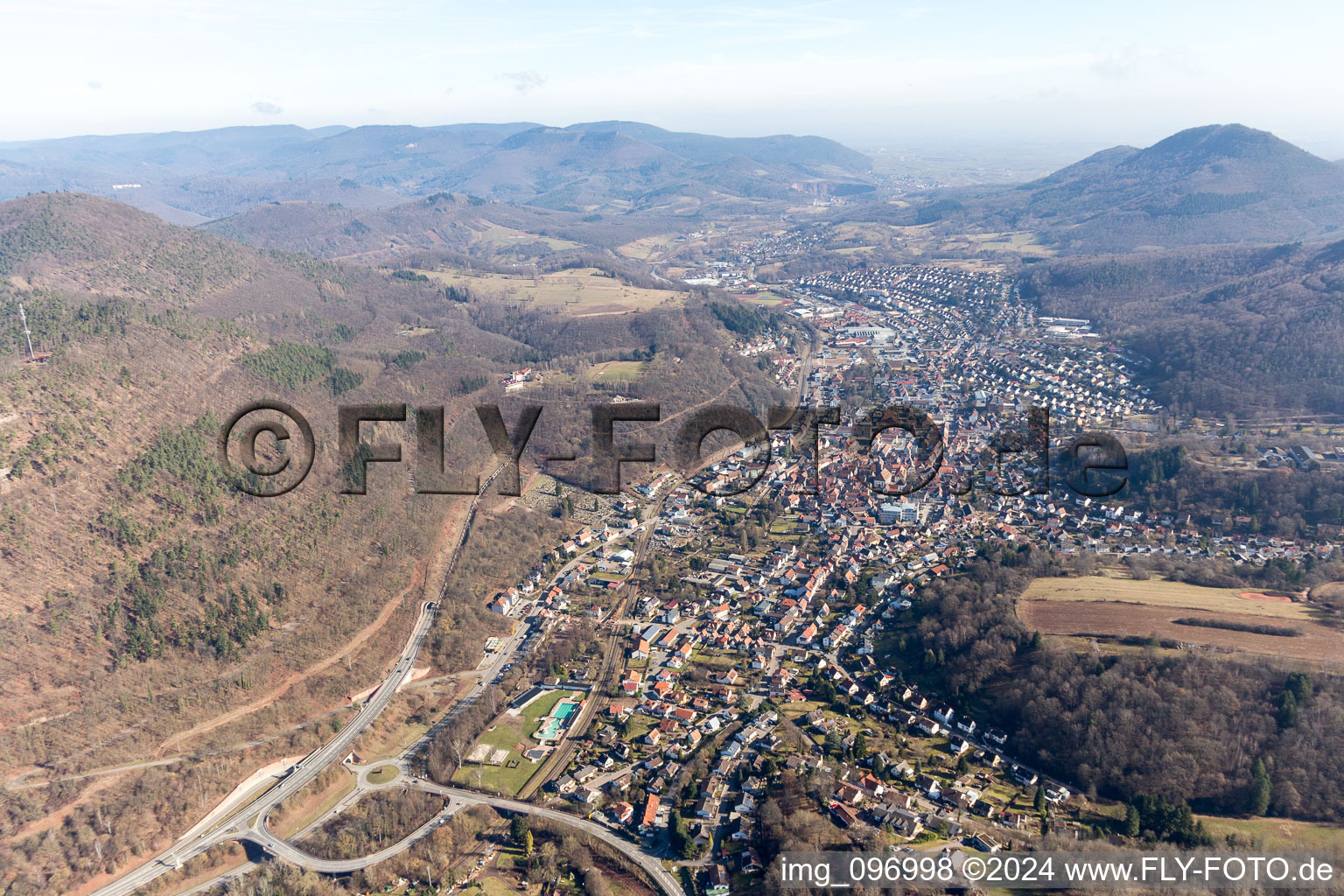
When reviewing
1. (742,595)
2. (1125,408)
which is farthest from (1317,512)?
(742,595)

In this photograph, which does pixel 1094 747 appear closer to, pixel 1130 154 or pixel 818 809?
pixel 818 809

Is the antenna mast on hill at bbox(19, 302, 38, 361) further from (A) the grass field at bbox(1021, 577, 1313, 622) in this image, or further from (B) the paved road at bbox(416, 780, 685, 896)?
(A) the grass field at bbox(1021, 577, 1313, 622)

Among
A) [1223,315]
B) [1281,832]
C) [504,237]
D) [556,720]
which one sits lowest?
[556,720]

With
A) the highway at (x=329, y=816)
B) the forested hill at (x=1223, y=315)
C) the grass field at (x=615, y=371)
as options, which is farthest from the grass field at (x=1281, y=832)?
the grass field at (x=615, y=371)

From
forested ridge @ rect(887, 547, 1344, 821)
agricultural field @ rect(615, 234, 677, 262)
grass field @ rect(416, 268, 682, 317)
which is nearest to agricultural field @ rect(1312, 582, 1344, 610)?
forested ridge @ rect(887, 547, 1344, 821)

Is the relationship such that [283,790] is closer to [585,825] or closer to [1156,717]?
[585,825]

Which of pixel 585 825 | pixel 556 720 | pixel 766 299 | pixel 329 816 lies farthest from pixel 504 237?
pixel 585 825
